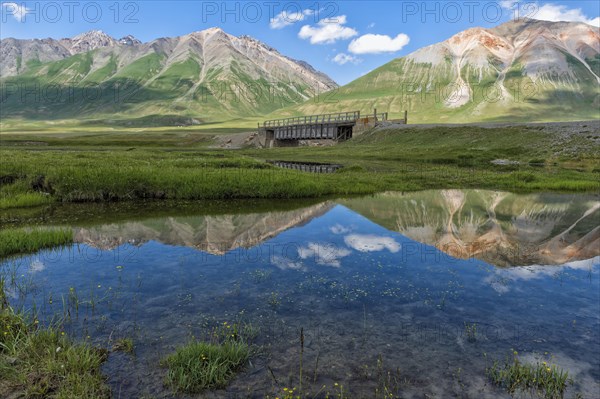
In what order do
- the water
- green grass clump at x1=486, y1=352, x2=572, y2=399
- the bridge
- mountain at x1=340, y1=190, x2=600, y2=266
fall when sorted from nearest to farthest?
green grass clump at x1=486, y1=352, x2=572, y2=399 → the water → mountain at x1=340, y1=190, x2=600, y2=266 → the bridge

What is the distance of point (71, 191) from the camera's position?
26797mm

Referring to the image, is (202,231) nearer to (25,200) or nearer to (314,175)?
(25,200)

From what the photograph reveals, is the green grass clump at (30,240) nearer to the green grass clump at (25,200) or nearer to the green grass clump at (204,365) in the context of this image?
the green grass clump at (25,200)

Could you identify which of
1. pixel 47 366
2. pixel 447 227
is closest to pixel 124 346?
pixel 47 366

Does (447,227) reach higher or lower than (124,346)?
higher

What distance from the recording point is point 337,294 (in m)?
12.5

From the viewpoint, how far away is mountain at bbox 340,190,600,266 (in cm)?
1748

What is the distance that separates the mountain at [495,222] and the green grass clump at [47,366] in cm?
1466

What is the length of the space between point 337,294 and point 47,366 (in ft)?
26.2

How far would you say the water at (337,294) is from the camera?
835 centimetres

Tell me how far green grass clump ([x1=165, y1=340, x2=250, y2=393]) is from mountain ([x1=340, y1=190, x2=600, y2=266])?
12088 millimetres

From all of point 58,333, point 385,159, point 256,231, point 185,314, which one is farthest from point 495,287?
point 385,159

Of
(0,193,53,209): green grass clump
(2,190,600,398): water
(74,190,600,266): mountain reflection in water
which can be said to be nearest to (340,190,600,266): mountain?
(74,190,600,266): mountain reflection in water

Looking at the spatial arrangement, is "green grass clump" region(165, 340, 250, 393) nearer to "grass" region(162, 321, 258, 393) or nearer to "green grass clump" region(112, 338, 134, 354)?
"grass" region(162, 321, 258, 393)
